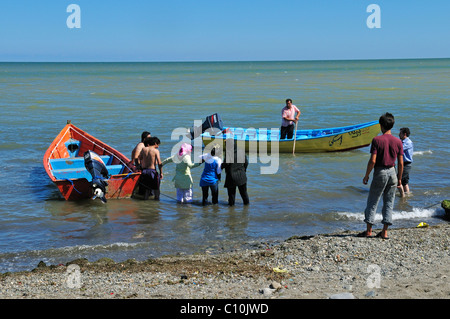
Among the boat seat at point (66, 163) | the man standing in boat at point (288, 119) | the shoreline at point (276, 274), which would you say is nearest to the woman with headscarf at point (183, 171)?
the boat seat at point (66, 163)

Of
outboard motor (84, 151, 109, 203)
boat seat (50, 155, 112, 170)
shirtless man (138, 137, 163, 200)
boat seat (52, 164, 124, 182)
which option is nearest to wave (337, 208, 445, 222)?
shirtless man (138, 137, 163, 200)

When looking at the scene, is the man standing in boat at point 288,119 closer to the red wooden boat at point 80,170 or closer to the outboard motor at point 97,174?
the red wooden boat at point 80,170

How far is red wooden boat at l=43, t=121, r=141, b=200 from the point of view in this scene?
1230 centimetres

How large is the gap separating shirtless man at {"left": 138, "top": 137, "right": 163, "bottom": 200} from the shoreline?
382 cm

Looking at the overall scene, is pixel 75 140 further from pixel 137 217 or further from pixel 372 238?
pixel 372 238

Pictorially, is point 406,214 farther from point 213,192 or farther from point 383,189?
point 213,192

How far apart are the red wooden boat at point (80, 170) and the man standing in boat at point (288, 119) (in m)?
6.50

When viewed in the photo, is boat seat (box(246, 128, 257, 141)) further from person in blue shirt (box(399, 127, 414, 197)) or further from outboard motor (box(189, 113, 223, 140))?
person in blue shirt (box(399, 127, 414, 197))

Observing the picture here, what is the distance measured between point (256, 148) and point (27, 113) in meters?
18.7

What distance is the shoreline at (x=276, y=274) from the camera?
6.35m
